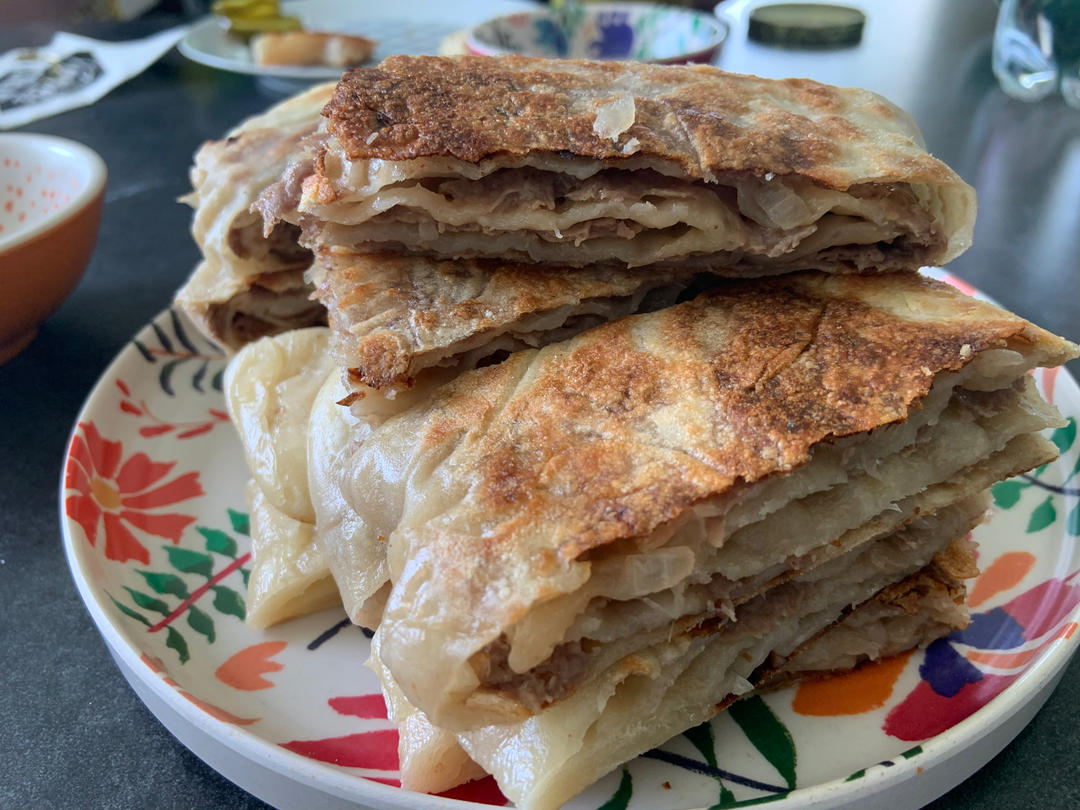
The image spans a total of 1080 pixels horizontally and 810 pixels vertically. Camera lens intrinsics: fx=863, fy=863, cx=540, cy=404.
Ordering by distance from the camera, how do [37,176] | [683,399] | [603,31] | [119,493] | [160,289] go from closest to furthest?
[683,399] < [119,493] < [37,176] < [160,289] < [603,31]

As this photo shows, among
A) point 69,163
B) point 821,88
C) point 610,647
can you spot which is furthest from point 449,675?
point 69,163

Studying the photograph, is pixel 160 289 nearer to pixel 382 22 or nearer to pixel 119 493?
pixel 119 493

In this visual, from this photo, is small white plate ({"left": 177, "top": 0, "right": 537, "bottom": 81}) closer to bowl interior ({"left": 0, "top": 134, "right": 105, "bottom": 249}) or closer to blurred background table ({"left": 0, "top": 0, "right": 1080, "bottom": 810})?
blurred background table ({"left": 0, "top": 0, "right": 1080, "bottom": 810})

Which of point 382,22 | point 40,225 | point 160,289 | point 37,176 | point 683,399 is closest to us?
point 683,399

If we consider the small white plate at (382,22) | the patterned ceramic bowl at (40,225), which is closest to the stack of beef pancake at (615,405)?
the patterned ceramic bowl at (40,225)


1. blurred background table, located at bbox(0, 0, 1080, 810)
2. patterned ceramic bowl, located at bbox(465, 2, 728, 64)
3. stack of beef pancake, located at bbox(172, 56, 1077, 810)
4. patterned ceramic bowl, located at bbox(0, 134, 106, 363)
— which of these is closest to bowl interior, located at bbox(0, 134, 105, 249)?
patterned ceramic bowl, located at bbox(0, 134, 106, 363)

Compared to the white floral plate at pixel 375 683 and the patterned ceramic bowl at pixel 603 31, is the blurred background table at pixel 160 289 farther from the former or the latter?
the patterned ceramic bowl at pixel 603 31

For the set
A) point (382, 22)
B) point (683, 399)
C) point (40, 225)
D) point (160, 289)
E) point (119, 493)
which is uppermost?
point (683, 399)

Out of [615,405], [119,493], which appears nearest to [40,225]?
[119,493]
